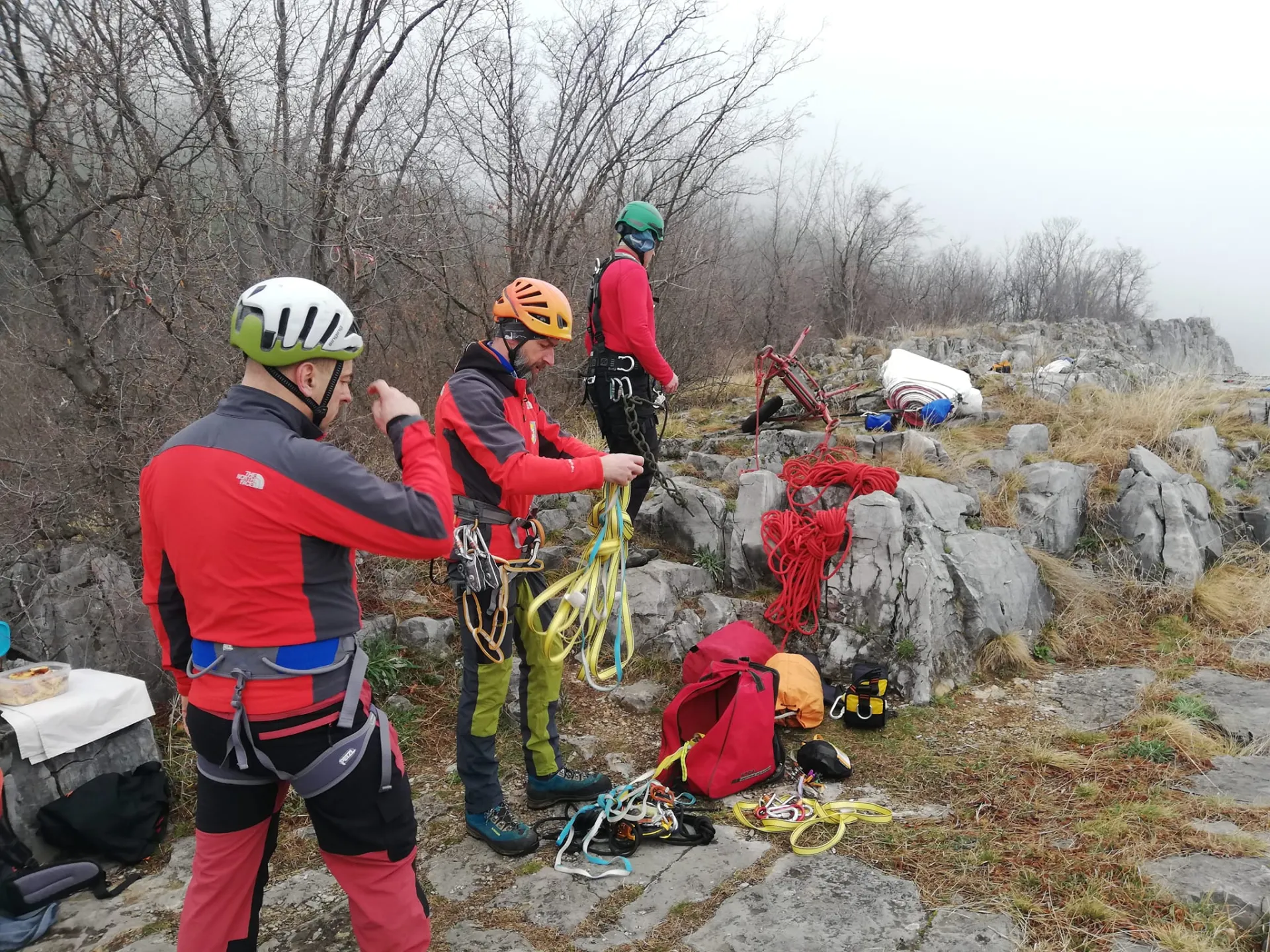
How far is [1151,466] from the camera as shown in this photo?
651cm

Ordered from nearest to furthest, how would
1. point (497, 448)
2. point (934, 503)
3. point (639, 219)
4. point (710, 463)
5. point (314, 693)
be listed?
point (314, 693), point (497, 448), point (639, 219), point (934, 503), point (710, 463)

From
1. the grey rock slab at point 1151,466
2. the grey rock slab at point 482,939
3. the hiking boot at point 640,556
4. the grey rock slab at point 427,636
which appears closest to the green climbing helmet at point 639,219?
the hiking boot at point 640,556

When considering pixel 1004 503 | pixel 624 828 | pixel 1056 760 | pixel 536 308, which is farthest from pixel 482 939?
pixel 1004 503

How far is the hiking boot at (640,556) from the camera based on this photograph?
18.8 feet

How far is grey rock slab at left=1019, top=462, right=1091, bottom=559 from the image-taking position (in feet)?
20.2

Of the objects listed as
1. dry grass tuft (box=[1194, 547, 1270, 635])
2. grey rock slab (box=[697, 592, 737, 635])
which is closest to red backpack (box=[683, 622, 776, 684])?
grey rock slab (box=[697, 592, 737, 635])

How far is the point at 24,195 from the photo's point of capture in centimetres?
511

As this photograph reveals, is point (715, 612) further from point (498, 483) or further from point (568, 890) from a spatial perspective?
point (498, 483)

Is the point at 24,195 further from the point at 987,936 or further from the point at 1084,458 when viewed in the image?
the point at 1084,458

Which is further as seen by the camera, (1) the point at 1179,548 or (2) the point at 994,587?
(1) the point at 1179,548

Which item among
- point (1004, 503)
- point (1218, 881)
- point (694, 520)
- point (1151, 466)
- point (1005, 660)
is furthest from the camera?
point (1151, 466)

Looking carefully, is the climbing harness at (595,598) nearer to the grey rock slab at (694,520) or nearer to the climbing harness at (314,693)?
the climbing harness at (314,693)

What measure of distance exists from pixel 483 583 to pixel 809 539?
2726 mm

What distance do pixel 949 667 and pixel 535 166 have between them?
7409mm
